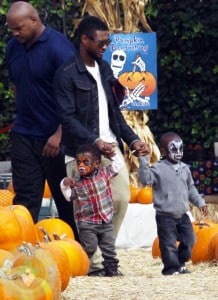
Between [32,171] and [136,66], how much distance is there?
11.7 ft

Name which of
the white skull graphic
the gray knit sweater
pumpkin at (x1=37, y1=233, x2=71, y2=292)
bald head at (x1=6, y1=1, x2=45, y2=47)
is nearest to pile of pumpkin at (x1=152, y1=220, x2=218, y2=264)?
the gray knit sweater

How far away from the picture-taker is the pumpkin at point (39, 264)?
5.91 meters

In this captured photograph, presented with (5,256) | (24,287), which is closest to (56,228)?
(5,256)

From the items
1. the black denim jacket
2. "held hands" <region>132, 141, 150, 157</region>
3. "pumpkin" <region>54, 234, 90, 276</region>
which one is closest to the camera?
"pumpkin" <region>54, 234, 90, 276</region>

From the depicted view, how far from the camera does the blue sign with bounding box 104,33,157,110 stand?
1160 centimetres

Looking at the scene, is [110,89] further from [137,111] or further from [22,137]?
[137,111]

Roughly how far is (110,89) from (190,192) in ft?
2.93

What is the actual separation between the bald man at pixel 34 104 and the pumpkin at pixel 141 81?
10.9 feet

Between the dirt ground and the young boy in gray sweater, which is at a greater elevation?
the young boy in gray sweater

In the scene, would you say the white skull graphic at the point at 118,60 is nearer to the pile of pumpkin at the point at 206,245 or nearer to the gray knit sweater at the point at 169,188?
the pile of pumpkin at the point at 206,245

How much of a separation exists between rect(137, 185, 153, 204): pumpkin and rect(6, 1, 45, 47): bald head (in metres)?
3.03

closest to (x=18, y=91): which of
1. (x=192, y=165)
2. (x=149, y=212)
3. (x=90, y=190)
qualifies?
(x=90, y=190)

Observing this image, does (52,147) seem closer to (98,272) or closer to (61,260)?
(98,272)

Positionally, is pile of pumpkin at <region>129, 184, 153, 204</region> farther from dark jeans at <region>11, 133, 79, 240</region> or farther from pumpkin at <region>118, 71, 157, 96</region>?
dark jeans at <region>11, 133, 79, 240</region>
